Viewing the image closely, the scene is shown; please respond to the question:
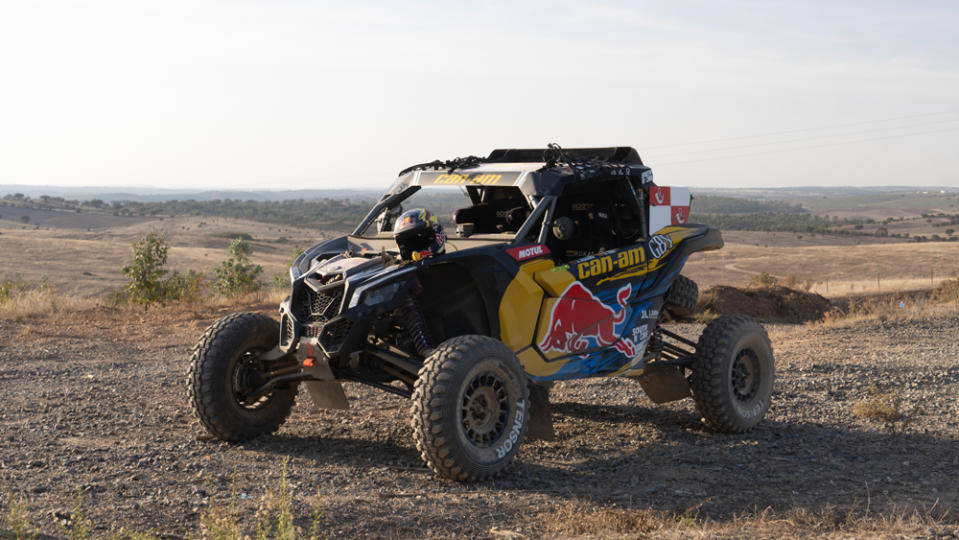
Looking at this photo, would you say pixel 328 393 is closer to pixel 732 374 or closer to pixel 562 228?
pixel 562 228

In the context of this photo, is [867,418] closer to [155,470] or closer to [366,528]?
[366,528]

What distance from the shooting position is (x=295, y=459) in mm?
7730

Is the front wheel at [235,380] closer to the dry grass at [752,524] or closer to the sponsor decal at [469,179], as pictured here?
the sponsor decal at [469,179]

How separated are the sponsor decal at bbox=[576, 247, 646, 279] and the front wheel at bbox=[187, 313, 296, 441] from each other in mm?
2741

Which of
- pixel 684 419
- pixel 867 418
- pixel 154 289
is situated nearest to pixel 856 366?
pixel 867 418

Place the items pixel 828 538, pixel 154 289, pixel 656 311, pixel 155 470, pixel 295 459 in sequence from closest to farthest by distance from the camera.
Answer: pixel 828 538 → pixel 155 470 → pixel 295 459 → pixel 656 311 → pixel 154 289

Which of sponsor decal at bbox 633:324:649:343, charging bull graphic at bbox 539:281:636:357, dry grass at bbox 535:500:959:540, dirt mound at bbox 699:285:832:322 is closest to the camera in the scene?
dry grass at bbox 535:500:959:540

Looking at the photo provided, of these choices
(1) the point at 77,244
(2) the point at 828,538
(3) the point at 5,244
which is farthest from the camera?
(1) the point at 77,244

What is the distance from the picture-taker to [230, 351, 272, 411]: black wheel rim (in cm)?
816

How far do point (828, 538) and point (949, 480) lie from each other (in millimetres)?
2417

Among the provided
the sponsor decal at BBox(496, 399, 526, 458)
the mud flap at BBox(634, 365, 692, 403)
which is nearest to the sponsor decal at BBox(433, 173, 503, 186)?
the sponsor decal at BBox(496, 399, 526, 458)

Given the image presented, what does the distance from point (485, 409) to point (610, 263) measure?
2003 millimetres

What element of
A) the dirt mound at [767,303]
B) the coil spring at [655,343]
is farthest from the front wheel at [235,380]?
the dirt mound at [767,303]

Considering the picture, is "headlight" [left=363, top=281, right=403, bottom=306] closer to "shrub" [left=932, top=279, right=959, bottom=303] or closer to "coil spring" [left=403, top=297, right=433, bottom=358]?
"coil spring" [left=403, top=297, right=433, bottom=358]
